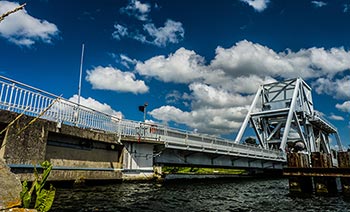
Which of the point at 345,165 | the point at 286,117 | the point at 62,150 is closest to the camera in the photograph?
the point at 345,165

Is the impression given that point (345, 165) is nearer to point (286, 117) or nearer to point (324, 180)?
point (324, 180)

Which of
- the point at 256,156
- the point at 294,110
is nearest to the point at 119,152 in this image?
the point at 256,156

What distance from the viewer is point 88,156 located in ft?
56.6

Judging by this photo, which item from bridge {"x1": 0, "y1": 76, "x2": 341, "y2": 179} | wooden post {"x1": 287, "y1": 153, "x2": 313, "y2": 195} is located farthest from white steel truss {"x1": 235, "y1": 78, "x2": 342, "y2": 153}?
wooden post {"x1": 287, "y1": 153, "x2": 313, "y2": 195}

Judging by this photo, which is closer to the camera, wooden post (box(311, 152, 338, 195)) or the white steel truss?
wooden post (box(311, 152, 338, 195))

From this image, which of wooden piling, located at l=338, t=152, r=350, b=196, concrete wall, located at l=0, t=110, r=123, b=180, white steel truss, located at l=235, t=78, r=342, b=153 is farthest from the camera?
white steel truss, located at l=235, t=78, r=342, b=153

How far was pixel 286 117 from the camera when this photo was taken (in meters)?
53.8

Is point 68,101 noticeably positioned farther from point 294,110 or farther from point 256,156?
point 294,110

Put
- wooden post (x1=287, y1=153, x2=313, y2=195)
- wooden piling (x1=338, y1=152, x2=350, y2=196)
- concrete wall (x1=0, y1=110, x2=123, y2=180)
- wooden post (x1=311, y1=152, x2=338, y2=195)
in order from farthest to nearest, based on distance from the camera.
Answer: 1. wooden post (x1=287, y1=153, x2=313, y2=195)
2. wooden post (x1=311, y1=152, x2=338, y2=195)
3. wooden piling (x1=338, y1=152, x2=350, y2=196)
4. concrete wall (x1=0, y1=110, x2=123, y2=180)

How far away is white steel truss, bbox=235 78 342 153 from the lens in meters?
50.6

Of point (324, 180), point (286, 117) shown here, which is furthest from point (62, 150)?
point (286, 117)

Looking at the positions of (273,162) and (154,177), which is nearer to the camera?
(154,177)

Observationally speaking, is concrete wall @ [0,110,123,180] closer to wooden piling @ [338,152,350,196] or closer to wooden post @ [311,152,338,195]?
wooden post @ [311,152,338,195]

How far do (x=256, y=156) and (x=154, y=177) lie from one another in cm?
1717
